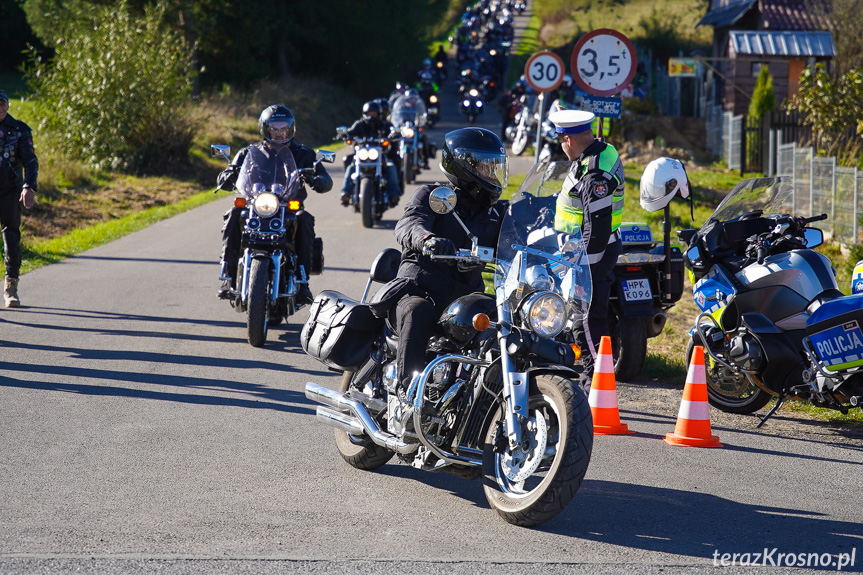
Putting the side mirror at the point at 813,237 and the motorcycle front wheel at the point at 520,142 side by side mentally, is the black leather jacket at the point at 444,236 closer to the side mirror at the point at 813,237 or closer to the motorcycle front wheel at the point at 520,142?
the side mirror at the point at 813,237

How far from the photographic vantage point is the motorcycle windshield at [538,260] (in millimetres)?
4379

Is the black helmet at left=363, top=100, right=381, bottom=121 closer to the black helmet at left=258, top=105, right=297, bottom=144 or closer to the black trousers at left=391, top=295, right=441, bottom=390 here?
the black helmet at left=258, top=105, right=297, bottom=144

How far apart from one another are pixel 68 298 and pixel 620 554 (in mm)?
7675

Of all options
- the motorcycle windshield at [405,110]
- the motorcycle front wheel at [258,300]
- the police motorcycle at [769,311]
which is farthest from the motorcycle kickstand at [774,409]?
the motorcycle windshield at [405,110]

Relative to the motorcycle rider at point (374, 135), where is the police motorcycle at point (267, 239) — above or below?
below

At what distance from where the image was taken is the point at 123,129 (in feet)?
70.1

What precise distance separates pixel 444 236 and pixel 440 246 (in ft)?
1.95

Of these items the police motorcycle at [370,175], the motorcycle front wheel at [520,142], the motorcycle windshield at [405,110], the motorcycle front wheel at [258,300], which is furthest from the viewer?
the motorcycle front wheel at [520,142]

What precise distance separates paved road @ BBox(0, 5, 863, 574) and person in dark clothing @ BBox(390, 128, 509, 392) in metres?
0.81

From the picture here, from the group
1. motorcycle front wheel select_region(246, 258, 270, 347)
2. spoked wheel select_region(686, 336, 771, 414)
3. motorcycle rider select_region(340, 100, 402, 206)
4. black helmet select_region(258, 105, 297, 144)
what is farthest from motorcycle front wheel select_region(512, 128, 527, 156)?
spoked wheel select_region(686, 336, 771, 414)

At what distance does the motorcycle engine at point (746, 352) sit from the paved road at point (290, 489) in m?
0.44

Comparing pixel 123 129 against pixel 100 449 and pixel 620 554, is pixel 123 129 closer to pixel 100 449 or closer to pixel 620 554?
pixel 100 449

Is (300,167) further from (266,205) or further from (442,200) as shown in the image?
(442,200)

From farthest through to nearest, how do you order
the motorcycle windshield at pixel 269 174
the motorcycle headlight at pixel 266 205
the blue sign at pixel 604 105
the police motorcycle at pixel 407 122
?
the police motorcycle at pixel 407 122, the blue sign at pixel 604 105, the motorcycle windshield at pixel 269 174, the motorcycle headlight at pixel 266 205
